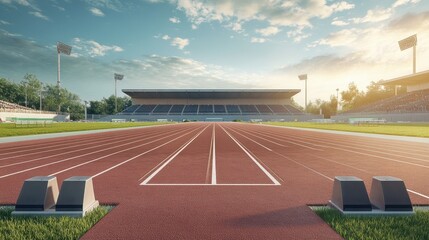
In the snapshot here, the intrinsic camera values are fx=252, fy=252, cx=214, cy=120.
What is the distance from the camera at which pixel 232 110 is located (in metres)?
78.6

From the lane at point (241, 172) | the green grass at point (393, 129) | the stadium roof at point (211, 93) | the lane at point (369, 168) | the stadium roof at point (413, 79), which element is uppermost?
the stadium roof at point (413, 79)

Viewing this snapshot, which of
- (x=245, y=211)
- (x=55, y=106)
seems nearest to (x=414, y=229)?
(x=245, y=211)

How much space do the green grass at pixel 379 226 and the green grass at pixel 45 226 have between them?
3.22 meters

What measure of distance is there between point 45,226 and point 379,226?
4.30 m

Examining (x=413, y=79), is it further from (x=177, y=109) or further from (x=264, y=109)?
(x=177, y=109)

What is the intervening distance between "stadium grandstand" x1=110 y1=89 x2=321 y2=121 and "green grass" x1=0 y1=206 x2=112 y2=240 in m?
69.6

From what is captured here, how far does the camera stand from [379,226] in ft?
10.6

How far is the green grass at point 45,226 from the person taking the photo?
3.01m

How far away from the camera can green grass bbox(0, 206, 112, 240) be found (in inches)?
119

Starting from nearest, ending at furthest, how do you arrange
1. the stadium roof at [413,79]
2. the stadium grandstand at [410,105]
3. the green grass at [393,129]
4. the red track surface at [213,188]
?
the red track surface at [213,188] < the green grass at [393,129] < the stadium grandstand at [410,105] < the stadium roof at [413,79]

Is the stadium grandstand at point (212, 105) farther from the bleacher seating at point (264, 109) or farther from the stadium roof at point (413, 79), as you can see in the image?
the stadium roof at point (413, 79)

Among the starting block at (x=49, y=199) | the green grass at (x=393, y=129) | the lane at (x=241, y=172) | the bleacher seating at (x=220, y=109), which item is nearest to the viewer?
the starting block at (x=49, y=199)

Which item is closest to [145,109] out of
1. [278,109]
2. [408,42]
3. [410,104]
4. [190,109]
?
[190,109]

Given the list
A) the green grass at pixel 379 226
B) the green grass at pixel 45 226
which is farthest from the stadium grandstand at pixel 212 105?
the green grass at pixel 379 226
